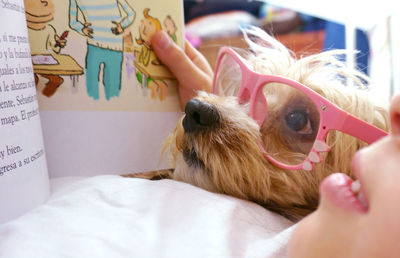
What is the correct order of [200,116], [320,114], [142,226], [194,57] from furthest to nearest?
[194,57]
[200,116]
[320,114]
[142,226]

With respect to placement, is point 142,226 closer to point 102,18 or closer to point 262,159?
point 262,159

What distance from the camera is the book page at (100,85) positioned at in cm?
84

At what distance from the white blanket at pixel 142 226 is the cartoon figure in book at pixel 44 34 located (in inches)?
9.9

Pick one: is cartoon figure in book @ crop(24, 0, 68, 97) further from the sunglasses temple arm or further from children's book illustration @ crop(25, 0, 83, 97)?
the sunglasses temple arm

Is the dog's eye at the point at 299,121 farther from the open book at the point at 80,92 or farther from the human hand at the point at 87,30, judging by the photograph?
the human hand at the point at 87,30

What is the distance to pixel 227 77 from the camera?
1.12m

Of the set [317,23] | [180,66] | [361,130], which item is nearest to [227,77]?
[180,66]

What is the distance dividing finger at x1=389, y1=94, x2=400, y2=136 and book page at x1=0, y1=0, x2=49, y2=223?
568 mm

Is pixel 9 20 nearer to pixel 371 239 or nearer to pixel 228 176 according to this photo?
pixel 228 176

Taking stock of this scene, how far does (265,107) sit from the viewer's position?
3.00 ft

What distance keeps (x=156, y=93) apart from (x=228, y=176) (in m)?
0.36

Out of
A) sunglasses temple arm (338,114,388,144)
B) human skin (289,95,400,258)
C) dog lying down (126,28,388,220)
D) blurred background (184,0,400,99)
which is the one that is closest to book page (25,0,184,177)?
dog lying down (126,28,388,220)

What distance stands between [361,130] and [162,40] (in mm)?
587

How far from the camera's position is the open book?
660 millimetres
